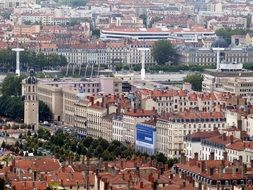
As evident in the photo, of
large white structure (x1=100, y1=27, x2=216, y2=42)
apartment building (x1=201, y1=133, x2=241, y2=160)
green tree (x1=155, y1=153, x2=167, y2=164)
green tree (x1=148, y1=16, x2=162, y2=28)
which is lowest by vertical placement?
green tree (x1=148, y1=16, x2=162, y2=28)

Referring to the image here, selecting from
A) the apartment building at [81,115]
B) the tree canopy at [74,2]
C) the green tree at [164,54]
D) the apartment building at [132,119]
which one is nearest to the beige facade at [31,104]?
the apartment building at [81,115]

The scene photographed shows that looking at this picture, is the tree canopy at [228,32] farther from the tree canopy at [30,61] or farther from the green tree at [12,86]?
the green tree at [12,86]

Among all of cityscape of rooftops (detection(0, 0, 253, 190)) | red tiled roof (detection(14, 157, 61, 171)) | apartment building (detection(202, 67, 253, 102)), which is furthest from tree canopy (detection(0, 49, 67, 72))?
red tiled roof (detection(14, 157, 61, 171))

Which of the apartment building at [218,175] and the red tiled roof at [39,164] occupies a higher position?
the apartment building at [218,175]

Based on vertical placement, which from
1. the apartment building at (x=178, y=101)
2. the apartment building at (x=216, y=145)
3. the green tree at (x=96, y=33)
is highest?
the apartment building at (x=216, y=145)

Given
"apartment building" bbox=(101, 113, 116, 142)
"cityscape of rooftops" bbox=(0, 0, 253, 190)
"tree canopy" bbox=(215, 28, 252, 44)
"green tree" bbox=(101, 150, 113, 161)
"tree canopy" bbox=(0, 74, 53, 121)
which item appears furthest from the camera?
"tree canopy" bbox=(215, 28, 252, 44)

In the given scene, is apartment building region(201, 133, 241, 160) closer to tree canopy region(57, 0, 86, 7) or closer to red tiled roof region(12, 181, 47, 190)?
red tiled roof region(12, 181, 47, 190)
